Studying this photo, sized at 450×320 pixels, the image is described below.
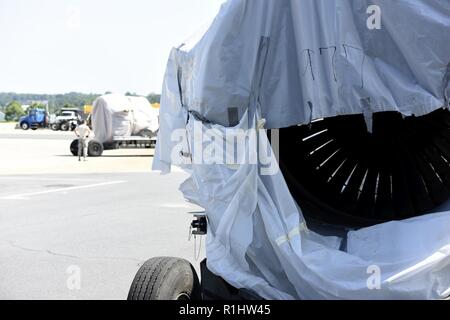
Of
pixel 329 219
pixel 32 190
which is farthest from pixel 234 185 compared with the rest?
pixel 32 190

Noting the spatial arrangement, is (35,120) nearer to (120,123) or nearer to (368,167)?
(120,123)

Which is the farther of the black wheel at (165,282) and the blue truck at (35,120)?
the blue truck at (35,120)

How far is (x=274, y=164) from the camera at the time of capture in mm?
3086

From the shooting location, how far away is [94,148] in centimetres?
2494

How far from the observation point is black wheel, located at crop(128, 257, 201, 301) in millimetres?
3344

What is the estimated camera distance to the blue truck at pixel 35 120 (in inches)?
2414

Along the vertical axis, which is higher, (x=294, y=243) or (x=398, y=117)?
(x=398, y=117)

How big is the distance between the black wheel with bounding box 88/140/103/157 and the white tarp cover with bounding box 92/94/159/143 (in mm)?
1507

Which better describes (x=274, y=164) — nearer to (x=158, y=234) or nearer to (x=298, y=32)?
(x=298, y=32)

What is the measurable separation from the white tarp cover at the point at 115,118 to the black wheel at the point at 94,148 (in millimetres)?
1507

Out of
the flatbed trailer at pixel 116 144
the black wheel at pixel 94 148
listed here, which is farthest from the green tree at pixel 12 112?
the black wheel at pixel 94 148

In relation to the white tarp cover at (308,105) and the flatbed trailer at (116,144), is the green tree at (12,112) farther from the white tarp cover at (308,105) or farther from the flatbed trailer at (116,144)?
the white tarp cover at (308,105)

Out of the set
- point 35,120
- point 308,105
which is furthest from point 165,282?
point 35,120
